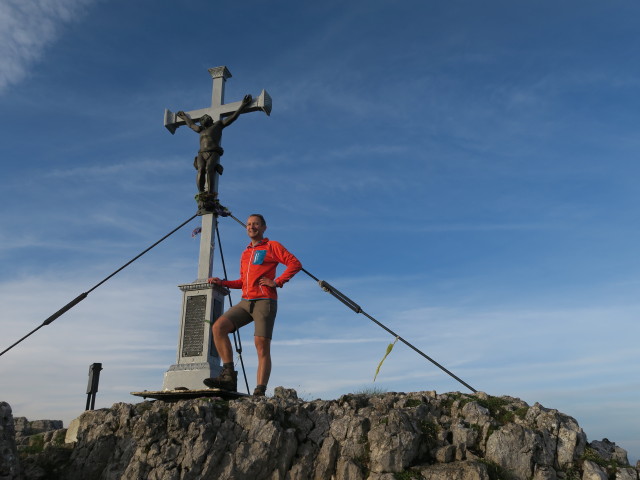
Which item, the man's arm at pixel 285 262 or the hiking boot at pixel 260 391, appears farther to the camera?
the man's arm at pixel 285 262

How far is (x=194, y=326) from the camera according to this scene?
13.5 m

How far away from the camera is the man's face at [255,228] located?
1202 centimetres

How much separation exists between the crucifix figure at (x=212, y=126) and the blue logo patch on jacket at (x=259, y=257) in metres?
3.06

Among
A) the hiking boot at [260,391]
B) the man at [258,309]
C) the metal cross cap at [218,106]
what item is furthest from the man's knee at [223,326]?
the metal cross cap at [218,106]

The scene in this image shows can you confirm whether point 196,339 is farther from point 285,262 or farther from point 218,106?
point 218,106

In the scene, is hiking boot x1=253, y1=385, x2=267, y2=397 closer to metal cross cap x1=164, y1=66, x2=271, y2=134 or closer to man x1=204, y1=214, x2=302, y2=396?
man x1=204, y1=214, x2=302, y2=396

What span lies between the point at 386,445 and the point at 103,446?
435 centimetres

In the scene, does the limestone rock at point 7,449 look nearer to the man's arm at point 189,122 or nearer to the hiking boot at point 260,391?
the hiking boot at point 260,391

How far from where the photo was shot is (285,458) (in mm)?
9180

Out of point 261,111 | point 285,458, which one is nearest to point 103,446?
point 285,458

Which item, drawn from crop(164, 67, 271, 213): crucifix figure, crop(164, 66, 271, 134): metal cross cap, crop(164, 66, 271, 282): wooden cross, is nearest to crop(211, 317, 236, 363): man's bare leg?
crop(164, 66, 271, 282): wooden cross

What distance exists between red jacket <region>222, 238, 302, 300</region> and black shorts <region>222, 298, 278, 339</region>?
11 centimetres

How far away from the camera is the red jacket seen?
11.5 m

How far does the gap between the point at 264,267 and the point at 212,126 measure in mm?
4840
